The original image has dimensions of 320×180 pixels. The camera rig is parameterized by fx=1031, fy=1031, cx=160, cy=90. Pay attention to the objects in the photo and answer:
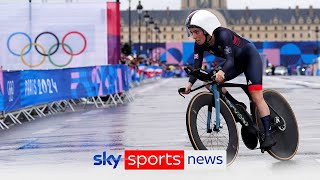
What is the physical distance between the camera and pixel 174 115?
21.3 metres

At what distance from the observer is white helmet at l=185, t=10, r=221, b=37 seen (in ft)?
30.3

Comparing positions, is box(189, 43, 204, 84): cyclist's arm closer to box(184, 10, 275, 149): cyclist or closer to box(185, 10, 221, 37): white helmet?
box(184, 10, 275, 149): cyclist

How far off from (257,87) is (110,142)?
14.2 feet

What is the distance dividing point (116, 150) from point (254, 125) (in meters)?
2.79

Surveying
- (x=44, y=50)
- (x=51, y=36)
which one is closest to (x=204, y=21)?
(x=51, y=36)

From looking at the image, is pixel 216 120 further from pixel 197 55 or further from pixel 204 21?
pixel 204 21

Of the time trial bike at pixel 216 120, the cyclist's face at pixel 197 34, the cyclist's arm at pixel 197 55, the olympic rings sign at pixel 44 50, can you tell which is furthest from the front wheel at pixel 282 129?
the olympic rings sign at pixel 44 50

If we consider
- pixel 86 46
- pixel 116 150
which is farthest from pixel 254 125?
pixel 86 46

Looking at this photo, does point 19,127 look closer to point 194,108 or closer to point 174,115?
point 174,115

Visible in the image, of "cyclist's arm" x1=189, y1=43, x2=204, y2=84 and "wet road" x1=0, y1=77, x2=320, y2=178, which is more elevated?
"cyclist's arm" x1=189, y1=43, x2=204, y2=84

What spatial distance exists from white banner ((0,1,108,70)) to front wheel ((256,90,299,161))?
22056 mm

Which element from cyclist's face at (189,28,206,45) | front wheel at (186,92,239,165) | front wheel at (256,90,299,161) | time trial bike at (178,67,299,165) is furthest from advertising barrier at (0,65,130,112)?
cyclist's face at (189,28,206,45)

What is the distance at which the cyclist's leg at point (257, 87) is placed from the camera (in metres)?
9.69

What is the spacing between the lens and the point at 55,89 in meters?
25.3
